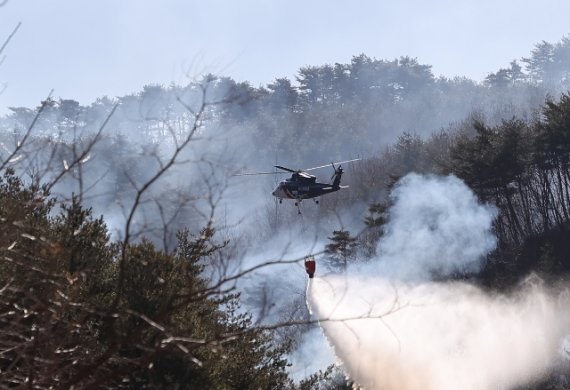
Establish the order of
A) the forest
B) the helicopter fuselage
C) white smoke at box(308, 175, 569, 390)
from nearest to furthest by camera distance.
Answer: the forest
the helicopter fuselage
white smoke at box(308, 175, 569, 390)

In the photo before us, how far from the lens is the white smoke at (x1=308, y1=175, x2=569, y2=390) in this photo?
125 feet

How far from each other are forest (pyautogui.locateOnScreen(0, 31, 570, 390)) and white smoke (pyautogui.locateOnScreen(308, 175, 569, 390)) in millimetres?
897

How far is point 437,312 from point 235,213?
49.0m

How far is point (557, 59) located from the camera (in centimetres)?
12200

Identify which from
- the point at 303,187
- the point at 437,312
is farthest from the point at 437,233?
the point at 303,187

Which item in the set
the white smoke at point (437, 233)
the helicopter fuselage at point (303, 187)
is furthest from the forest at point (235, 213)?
the helicopter fuselage at point (303, 187)

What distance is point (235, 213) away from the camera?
91.4m

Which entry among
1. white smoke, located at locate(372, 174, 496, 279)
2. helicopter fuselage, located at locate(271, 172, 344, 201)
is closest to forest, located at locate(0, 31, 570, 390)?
white smoke, located at locate(372, 174, 496, 279)

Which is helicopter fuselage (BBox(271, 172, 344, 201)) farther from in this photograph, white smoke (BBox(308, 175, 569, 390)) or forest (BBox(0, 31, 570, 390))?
white smoke (BBox(308, 175, 569, 390))

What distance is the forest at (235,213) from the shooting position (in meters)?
6.31

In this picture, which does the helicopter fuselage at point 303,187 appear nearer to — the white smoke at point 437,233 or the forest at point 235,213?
the forest at point 235,213

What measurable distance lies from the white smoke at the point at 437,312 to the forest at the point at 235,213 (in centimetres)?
90

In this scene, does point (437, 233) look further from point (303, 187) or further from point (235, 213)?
point (235, 213)

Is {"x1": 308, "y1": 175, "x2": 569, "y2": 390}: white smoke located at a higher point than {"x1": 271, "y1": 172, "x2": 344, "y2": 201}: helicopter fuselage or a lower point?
lower
